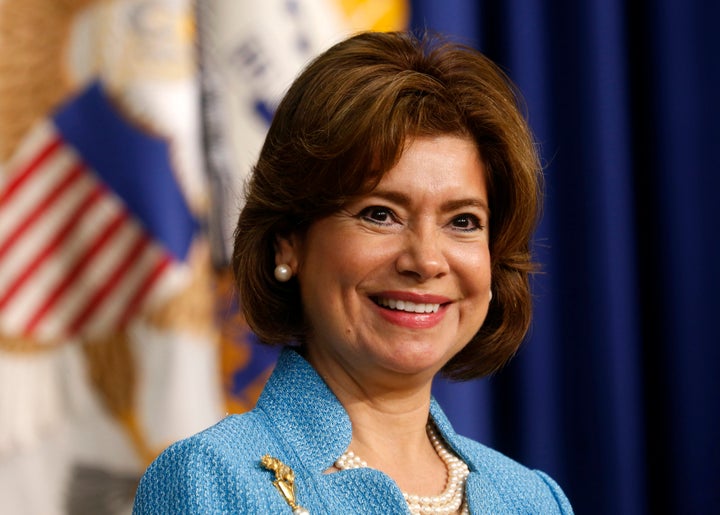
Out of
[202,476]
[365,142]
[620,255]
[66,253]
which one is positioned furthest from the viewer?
[620,255]

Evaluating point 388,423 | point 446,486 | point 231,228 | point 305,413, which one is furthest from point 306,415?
point 231,228

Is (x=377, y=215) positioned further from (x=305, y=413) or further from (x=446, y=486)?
(x=446, y=486)

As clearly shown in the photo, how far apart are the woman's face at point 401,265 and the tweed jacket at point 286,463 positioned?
0.06 meters

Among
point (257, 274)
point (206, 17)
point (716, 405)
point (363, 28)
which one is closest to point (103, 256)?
point (206, 17)

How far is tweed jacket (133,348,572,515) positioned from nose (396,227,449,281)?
18 centimetres

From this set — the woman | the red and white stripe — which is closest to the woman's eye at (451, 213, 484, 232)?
the woman

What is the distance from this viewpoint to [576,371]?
115 inches

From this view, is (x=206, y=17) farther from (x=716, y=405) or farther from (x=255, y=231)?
(x=716, y=405)

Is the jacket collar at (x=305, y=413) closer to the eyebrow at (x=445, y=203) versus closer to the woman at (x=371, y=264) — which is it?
the woman at (x=371, y=264)

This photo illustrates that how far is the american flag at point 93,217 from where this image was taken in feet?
7.95

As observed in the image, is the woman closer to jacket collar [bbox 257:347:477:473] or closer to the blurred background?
jacket collar [bbox 257:347:477:473]

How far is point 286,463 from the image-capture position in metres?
1.35

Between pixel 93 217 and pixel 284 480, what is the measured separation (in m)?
1.30

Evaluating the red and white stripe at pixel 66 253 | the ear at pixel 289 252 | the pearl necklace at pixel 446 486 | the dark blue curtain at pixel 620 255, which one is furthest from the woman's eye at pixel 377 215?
the dark blue curtain at pixel 620 255
